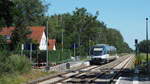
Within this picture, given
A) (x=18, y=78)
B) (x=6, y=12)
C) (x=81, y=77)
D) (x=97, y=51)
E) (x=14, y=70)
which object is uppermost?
(x=6, y=12)

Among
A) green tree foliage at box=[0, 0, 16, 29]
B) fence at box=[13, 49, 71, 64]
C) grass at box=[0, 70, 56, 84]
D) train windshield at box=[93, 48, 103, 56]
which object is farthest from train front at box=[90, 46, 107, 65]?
green tree foliage at box=[0, 0, 16, 29]

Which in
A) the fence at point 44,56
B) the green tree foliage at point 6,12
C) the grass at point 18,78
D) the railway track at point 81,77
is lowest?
the railway track at point 81,77

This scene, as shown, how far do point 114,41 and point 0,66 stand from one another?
133924 millimetres

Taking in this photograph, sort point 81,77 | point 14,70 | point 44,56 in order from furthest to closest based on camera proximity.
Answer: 1. point 44,56
2. point 81,77
3. point 14,70

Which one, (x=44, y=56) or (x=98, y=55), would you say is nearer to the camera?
(x=44, y=56)

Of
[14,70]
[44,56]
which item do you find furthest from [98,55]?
[14,70]

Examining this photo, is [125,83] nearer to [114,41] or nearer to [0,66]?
[0,66]

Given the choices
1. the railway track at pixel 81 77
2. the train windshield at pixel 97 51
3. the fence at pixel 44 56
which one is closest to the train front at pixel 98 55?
the train windshield at pixel 97 51

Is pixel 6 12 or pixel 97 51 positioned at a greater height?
pixel 6 12

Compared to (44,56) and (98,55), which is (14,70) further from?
(98,55)

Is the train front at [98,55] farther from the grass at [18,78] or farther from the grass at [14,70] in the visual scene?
the grass at [18,78]

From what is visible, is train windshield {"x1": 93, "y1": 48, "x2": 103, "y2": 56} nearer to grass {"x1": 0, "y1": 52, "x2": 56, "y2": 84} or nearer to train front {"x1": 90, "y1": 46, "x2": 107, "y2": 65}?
train front {"x1": 90, "y1": 46, "x2": 107, "y2": 65}

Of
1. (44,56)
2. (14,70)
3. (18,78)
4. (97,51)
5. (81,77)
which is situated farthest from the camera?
(97,51)

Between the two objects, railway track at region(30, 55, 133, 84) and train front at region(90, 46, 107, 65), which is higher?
train front at region(90, 46, 107, 65)
